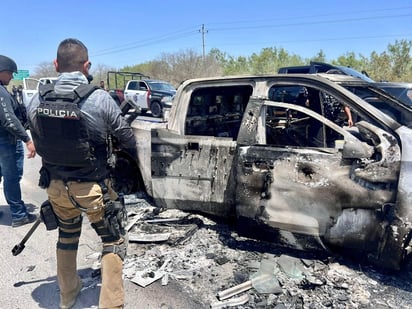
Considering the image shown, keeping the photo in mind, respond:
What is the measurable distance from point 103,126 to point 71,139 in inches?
8.6

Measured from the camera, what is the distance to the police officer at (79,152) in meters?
2.06

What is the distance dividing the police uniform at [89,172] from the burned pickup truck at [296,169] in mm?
1053

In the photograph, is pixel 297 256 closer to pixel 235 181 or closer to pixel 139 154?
pixel 235 181

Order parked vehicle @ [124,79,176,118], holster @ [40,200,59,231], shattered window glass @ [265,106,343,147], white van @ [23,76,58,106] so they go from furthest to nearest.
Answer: parked vehicle @ [124,79,176,118]
shattered window glass @ [265,106,343,147]
white van @ [23,76,58,106]
holster @ [40,200,59,231]

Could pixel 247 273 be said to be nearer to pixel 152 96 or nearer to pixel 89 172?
pixel 89 172

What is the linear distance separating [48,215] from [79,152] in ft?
2.04

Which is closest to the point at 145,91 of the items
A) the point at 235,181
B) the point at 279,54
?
the point at 235,181

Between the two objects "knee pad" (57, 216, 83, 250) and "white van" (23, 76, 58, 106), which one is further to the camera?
"white van" (23, 76, 58, 106)

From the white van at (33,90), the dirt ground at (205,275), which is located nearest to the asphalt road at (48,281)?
the dirt ground at (205,275)

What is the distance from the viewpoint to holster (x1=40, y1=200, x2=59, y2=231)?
2.36 meters

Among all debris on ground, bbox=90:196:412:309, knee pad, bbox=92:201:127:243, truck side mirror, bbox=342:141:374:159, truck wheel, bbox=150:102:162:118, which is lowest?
debris on ground, bbox=90:196:412:309

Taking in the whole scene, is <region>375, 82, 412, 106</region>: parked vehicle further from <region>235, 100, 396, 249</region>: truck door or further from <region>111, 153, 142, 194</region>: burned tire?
<region>111, 153, 142, 194</region>: burned tire

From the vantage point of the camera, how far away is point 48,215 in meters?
2.37

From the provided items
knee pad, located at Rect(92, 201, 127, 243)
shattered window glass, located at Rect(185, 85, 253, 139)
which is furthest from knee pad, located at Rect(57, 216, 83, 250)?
shattered window glass, located at Rect(185, 85, 253, 139)
